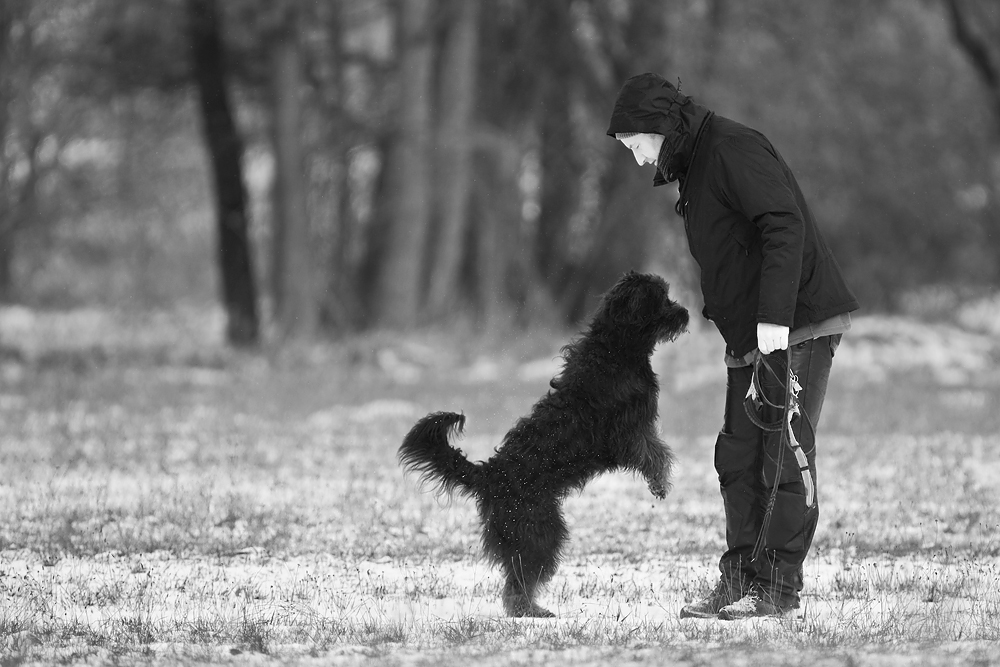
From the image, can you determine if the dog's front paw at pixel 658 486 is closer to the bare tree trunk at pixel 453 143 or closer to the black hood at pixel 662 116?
the black hood at pixel 662 116

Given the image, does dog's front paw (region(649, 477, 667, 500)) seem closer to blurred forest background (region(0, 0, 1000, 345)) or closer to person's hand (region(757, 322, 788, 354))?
person's hand (region(757, 322, 788, 354))

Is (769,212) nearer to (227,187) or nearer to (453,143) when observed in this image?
(227,187)

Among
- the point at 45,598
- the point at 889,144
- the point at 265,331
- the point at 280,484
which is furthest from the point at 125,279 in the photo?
the point at 45,598

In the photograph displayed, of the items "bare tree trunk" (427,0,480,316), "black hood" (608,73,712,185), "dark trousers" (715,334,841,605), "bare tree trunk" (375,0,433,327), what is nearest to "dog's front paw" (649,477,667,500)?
"dark trousers" (715,334,841,605)

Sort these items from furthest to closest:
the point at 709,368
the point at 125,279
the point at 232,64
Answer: the point at 125,279 → the point at 232,64 → the point at 709,368

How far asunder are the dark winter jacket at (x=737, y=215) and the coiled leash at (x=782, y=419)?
0.15m

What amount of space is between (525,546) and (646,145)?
177 cm

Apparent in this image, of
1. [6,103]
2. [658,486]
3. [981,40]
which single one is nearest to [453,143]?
[6,103]

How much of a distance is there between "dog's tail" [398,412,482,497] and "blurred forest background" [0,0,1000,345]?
13822 millimetres

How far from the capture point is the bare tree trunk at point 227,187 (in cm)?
1841

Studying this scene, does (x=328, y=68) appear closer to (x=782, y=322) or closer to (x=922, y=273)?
(x=922, y=273)

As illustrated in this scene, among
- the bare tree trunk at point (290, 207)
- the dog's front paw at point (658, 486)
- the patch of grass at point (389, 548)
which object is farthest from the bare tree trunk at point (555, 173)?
the dog's front paw at point (658, 486)

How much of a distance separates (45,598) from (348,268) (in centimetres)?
1753

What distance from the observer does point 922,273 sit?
92.6 ft
